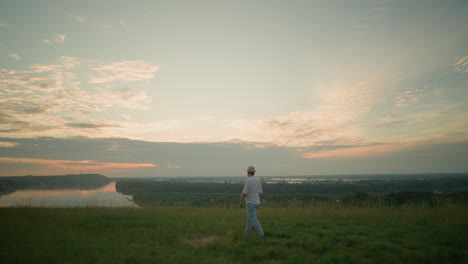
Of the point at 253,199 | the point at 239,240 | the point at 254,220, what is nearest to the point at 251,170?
the point at 253,199

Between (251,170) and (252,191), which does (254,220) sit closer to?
(252,191)

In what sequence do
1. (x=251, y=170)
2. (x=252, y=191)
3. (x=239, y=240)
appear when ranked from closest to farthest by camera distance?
(x=239, y=240), (x=252, y=191), (x=251, y=170)

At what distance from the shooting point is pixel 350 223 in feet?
40.2

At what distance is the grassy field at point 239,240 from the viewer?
7566 millimetres

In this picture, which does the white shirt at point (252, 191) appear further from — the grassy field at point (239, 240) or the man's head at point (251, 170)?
the grassy field at point (239, 240)

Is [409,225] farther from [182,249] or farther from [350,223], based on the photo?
[182,249]

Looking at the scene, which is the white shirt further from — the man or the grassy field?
the grassy field

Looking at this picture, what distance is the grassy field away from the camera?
7.57 meters

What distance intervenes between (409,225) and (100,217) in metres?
15.8

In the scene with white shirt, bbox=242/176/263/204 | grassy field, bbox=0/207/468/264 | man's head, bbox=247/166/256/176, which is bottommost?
grassy field, bbox=0/207/468/264

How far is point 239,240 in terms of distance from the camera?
950 cm

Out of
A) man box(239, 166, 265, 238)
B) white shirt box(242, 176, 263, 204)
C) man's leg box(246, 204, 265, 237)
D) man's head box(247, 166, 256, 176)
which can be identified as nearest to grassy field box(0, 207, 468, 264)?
man's leg box(246, 204, 265, 237)

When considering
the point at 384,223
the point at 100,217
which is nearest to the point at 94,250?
the point at 100,217

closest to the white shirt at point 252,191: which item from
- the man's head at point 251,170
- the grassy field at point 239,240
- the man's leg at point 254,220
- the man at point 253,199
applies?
the man at point 253,199
